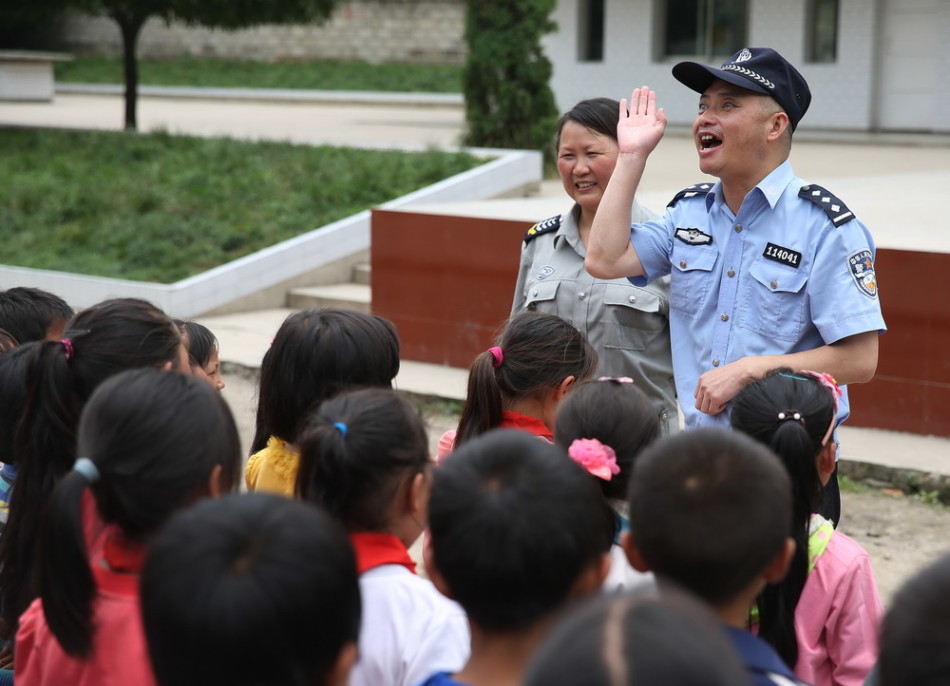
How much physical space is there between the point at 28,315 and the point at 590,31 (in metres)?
16.6

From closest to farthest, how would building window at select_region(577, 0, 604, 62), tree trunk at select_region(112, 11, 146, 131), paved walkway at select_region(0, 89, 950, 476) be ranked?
paved walkway at select_region(0, 89, 950, 476) < tree trunk at select_region(112, 11, 146, 131) < building window at select_region(577, 0, 604, 62)

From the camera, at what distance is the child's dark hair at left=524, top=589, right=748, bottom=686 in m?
1.15

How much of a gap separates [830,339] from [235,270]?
6984 millimetres

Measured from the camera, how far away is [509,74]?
12.0m

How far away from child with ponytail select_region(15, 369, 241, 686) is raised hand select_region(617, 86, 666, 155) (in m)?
1.36

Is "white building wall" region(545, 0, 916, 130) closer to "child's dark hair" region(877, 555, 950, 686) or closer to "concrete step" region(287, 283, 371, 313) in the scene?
"concrete step" region(287, 283, 371, 313)

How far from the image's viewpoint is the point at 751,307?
9.57 ft

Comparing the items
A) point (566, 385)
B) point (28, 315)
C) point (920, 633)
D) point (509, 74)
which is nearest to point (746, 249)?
point (566, 385)

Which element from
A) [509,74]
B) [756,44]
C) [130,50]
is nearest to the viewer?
[509,74]

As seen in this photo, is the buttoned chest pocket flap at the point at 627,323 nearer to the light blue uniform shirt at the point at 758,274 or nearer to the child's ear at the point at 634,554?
the light blue uniform shirt at the point at 758,274

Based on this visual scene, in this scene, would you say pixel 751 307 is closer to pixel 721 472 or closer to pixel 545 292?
pixel 545 292

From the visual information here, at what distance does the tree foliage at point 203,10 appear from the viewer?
1378 centimetres

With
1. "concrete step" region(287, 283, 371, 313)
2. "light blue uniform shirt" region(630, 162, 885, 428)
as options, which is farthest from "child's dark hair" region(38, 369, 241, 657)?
"concrete step" region(287, 283, 371, 313)

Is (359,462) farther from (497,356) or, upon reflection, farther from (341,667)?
(497,356)
